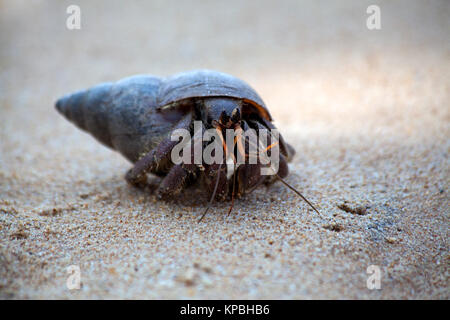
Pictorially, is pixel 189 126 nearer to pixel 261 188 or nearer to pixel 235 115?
pixel 235 115

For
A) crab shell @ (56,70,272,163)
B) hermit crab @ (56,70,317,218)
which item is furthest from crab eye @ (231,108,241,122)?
crab shell @ (56,70,272,163)

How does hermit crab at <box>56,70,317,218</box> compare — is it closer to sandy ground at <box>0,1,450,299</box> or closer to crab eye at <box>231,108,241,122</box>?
crab eye at <box>231,108,241,122</box>

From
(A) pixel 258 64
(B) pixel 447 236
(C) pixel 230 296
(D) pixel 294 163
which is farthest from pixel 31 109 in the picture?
(B) pixel 447 236

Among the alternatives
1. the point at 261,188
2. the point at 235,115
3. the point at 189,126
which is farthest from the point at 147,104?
the point at 261,188

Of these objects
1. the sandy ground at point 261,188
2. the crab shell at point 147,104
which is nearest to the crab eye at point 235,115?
the crab shell at point 147,104

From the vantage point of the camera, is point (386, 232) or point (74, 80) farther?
point (74, 80)

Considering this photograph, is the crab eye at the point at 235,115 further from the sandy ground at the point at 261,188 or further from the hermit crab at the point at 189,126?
the sandy ground at the point at 261,188
